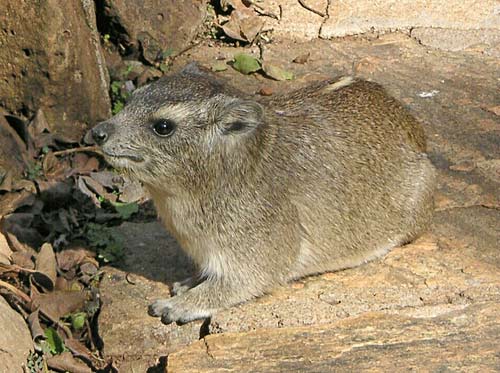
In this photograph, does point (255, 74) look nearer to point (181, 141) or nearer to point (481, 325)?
point (181, 141)

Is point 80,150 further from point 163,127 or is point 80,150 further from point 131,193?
point 163,127

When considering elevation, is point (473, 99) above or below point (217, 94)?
below

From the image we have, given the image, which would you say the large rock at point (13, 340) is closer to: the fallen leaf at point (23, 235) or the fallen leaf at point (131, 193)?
the fallen leaf at point (23, 235)

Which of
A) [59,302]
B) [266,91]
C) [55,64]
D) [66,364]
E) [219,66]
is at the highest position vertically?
[55,64]

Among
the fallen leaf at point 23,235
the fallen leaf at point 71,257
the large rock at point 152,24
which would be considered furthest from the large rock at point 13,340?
the large rock at point 152,24

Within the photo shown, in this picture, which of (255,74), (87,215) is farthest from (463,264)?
(255,74)

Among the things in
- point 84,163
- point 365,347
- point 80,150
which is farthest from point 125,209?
point 365,347
